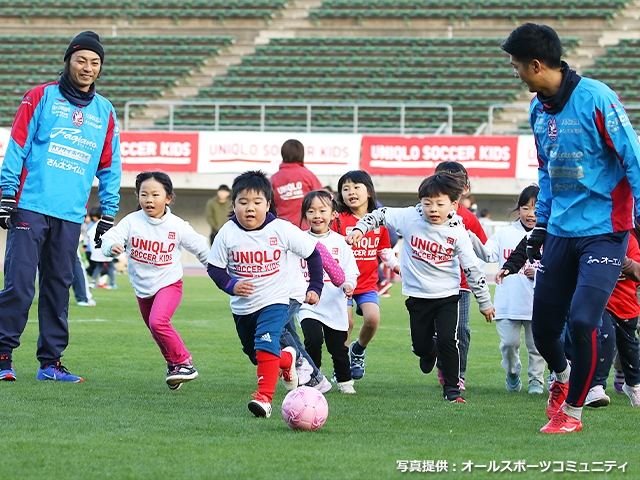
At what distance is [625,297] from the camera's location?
698 cm

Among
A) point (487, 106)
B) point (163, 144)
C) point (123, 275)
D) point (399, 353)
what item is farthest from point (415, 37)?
point (399, 353)

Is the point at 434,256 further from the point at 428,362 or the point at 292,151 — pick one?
the point at 292,151

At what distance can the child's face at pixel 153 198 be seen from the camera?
23.8 feet

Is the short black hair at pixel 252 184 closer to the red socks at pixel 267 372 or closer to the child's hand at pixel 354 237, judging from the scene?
the child's hand at pixel 354 237

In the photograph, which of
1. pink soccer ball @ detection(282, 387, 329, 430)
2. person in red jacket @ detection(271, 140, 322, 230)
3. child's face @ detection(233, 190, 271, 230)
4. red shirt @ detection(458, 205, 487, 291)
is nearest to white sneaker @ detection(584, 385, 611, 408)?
red shirt @ detection(458, 205, 487, 291)

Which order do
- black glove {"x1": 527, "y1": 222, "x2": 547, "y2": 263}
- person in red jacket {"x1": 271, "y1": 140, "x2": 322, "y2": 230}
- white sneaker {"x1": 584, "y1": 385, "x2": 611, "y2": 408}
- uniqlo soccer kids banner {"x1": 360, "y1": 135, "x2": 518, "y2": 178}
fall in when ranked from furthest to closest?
1. uniqlo soccer kids banner {"x1": 360, "y1": 135, "x2": 518, "y2": 178}
2. person in red jacket {"x1": 271, "y1": 140, "x2": 322, "y2": 230}
3. white sneaker {"x1": 584, "y1": 385, "x2": 611, "y2": 408}
4. black glove {"x1": 527, "y1": 222, "x2": 547, "y2": 263}

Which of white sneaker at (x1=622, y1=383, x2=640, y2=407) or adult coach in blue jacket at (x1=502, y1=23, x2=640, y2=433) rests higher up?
adult coach in blue jacket at (x1=502, y1=23, x2=640, y2=433)

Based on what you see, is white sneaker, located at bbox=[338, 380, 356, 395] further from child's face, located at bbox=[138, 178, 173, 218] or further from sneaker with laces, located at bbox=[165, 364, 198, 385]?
child's face, located at bbox=[138, 178, 173, 218]

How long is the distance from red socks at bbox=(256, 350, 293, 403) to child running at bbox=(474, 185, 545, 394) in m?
2.11

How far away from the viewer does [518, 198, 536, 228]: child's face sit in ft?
25.3

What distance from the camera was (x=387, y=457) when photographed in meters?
4.74

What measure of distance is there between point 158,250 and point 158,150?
62.3 feet

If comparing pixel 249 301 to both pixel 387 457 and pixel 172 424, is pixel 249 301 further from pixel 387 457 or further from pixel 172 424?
pixel 387 457

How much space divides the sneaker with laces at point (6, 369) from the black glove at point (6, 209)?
3.07 feet
